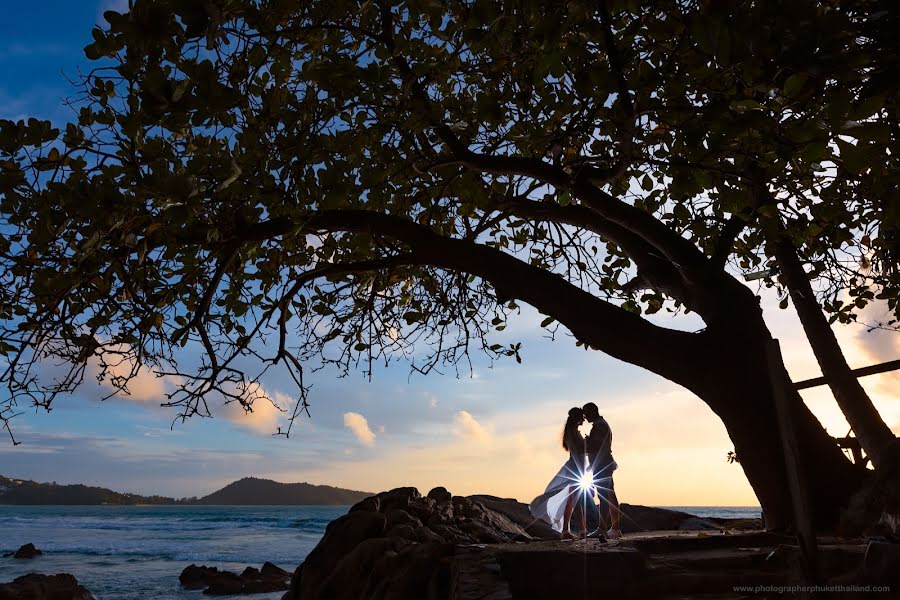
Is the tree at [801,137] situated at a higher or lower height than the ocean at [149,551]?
higher

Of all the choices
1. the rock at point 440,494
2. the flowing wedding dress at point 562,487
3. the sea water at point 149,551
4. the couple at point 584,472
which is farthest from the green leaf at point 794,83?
the sea water at point 149,551

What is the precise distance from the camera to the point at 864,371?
9344 mm

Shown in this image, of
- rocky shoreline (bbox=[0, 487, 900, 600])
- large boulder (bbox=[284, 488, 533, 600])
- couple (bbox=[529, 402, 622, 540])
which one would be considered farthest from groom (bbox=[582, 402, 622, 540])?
large boulder (bbox=[284, 488, 533, 600])

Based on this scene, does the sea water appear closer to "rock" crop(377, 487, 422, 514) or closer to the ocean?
the ocean

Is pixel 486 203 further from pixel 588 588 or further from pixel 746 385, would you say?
pixel 588 588

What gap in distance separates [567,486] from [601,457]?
0.79 m

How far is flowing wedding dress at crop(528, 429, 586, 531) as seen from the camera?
8961 millimetres

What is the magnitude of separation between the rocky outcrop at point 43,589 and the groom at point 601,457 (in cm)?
1463

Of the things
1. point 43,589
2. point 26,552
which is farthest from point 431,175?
point 26,552

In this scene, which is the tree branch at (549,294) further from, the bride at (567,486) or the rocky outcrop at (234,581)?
the rocky outcrop at (234,581)

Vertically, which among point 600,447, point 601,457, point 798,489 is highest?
point 600,447

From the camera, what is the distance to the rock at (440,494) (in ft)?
42.6

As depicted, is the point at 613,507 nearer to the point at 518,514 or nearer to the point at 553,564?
the point at 553,564

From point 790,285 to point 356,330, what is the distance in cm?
705
